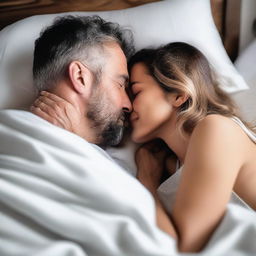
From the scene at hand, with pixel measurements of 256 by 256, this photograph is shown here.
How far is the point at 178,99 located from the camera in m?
0.98

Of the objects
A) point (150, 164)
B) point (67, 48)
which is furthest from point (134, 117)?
point (67, 48)

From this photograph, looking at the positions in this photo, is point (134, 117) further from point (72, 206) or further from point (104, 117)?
point (72, 206)

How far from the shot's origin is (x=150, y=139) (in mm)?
1042

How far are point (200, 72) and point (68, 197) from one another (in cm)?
58

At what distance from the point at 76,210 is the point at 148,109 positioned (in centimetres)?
42

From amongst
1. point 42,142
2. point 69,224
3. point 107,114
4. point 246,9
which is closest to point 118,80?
point 107,114

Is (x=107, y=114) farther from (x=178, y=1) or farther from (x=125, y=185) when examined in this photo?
(x=178, y=1)

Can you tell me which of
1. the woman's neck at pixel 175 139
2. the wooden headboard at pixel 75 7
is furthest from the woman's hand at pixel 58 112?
the wooden headboard at pixel 75 7

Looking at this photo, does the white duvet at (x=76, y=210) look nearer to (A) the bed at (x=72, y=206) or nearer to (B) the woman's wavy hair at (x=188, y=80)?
(A) the bed at (x=72, y=206)

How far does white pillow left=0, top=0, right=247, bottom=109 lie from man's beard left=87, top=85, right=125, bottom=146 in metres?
0.22

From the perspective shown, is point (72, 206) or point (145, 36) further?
point (145, 36)

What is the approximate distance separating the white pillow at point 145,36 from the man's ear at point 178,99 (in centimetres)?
25

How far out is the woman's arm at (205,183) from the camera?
0.68 meters

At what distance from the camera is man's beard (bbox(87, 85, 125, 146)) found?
0.98 metres
